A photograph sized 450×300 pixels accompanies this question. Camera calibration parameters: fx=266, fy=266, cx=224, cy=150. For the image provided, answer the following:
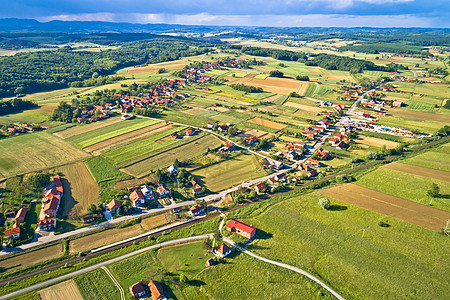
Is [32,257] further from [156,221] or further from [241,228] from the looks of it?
[241,228]

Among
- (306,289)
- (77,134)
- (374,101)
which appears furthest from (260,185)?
(374,101)

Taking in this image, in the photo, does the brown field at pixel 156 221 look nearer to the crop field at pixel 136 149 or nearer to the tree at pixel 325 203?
the crop field at pixel 136 149

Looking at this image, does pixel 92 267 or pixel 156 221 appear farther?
pixel 156 221

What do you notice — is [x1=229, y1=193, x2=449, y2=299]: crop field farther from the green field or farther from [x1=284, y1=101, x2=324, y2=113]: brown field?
[x1=284, y1=101, x2=324, y2=113]: brown field

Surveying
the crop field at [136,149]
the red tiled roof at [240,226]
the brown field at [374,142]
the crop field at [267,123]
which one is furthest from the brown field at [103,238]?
the brown field at [374,142]

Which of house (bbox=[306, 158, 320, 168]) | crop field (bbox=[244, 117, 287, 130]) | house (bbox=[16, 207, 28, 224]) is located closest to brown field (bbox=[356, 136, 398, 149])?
house (bbox=[306, 158, 320, 168])

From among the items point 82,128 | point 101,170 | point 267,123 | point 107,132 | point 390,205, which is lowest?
point 101,170

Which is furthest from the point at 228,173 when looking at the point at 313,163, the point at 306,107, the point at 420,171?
the point at 306,107
